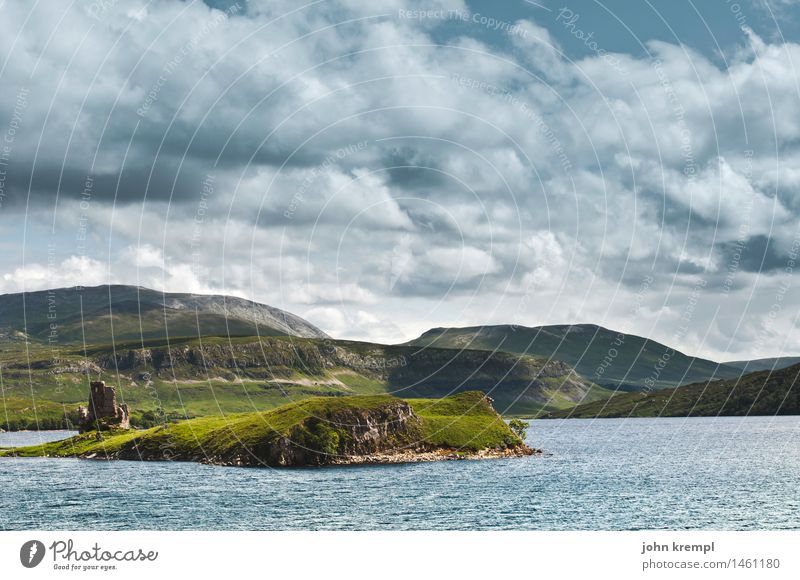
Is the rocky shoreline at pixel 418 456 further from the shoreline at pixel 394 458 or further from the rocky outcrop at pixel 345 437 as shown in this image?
the rocky outcrop at pixel 345 437

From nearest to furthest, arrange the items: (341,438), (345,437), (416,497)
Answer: (416,497) < (341,438) < (345,437)

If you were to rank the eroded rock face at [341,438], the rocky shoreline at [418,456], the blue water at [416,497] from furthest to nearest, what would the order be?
the rocky shoreline at [418,456] → the eroded rock face at [341,438] → the blue water at [416,497]

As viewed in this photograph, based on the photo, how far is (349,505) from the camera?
112375mm

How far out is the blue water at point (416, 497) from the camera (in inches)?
3878

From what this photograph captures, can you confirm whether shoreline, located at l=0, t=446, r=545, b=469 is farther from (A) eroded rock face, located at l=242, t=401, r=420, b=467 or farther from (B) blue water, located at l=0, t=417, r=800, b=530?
(B) blue water, located at l=0, t=417, r=800, b=530

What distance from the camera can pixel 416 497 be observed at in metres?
120

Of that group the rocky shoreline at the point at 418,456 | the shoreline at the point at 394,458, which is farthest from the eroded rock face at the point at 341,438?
the rocky shoreline at the point at 418,456

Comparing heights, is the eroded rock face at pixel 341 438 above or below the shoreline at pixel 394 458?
above

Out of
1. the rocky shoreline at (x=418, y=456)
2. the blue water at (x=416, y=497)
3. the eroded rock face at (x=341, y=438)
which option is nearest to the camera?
the blue water at (x=416, y=497)

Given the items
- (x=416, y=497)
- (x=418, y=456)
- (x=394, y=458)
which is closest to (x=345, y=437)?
(x=394, y=458)

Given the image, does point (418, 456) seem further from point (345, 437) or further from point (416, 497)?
point (416, 497)

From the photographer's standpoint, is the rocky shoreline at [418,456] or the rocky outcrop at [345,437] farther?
the rocky shoreline at [418,456]
